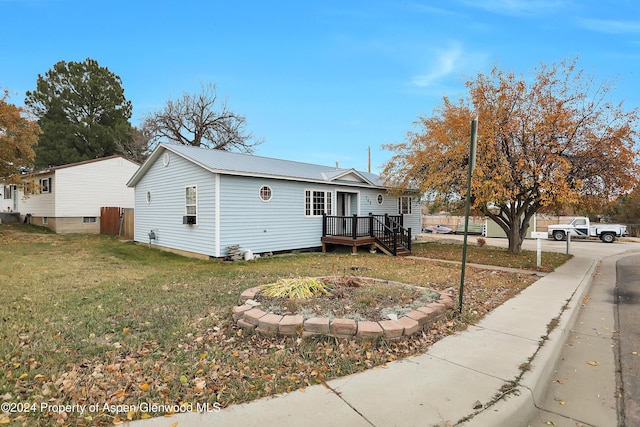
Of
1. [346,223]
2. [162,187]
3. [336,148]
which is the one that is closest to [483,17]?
[346,223]

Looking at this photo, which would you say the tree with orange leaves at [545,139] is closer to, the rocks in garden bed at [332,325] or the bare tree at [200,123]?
the rocks in garden bed at [332,325]

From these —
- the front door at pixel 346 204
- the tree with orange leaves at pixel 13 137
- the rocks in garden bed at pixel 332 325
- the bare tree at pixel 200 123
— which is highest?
the bare tree at pixel 200 123

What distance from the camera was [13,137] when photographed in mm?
14789

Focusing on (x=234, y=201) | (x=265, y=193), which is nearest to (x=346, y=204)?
(x=265, y=193)

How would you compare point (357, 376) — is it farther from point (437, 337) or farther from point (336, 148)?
point (336, 148)

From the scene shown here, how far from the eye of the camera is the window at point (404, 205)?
16.6 metres

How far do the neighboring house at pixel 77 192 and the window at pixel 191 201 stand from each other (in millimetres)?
10554

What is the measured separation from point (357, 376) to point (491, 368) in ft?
4.26

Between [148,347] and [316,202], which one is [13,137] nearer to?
[316,202]

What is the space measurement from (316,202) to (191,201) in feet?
15.5

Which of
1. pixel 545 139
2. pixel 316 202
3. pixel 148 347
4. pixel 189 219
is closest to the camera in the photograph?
pixel 148 347

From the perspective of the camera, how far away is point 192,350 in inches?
130

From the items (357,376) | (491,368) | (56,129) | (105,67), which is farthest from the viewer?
(105,67)

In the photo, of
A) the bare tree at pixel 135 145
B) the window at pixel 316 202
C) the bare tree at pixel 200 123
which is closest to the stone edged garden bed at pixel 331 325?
the window at pixel 316 202
